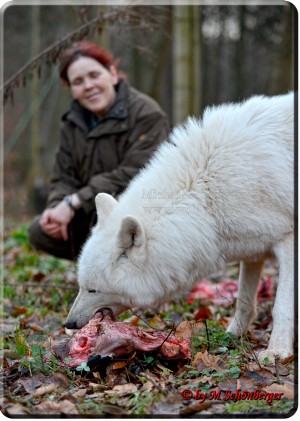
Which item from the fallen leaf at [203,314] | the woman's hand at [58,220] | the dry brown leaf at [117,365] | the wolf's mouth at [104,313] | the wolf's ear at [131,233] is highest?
the wolf's ear at [131,233]

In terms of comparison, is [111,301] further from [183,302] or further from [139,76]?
[139,76]

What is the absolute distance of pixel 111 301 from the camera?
3859 millimetres

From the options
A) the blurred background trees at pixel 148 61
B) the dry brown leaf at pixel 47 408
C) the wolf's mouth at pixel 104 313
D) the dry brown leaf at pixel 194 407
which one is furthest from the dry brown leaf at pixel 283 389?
the blurred background trees at pixel 148 61

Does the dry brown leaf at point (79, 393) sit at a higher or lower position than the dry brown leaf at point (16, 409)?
lower

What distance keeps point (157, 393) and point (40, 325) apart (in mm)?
2054

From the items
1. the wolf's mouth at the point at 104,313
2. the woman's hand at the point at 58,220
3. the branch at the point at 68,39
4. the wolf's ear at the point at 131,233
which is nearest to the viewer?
the wolf's ear at the point at 131,233

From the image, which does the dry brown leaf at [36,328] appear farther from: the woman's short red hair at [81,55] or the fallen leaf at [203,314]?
the woman's short red hair at [81,55]

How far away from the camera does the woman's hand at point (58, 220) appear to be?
18.9ft

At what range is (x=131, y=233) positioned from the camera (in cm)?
359

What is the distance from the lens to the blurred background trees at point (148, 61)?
7.29 m

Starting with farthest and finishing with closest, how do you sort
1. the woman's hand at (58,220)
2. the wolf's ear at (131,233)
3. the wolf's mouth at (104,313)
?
the woman's hand at (58,220), the wolf's mouth at (104,313), the wolf's ear at (131,233)

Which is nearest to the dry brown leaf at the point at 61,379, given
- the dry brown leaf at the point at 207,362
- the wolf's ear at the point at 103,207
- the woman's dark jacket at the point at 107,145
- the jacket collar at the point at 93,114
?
the dry brown leaf at the point at 207,362

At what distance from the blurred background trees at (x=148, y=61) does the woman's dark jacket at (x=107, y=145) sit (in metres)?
0.85

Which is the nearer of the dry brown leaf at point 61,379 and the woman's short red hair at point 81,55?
the dry brown leaf at point 61,379
